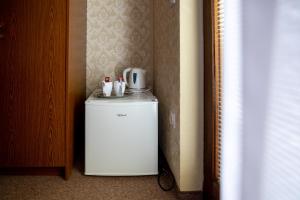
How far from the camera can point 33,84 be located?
1.89 meters

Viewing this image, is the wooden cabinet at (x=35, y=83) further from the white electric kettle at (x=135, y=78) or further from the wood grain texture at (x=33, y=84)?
the white electric kettle at (x=135, y=78)

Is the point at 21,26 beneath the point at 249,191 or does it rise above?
above

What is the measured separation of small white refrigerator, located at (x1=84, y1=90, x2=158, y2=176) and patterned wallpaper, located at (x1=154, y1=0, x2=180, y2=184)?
0.14m

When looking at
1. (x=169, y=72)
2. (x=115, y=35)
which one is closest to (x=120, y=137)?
(x=169, y=72)

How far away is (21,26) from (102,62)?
92 centimetres

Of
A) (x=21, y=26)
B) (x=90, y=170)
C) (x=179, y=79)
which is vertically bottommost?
(x=90, y=170)

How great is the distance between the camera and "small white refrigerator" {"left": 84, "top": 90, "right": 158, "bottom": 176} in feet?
6.42

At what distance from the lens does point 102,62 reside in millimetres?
2664

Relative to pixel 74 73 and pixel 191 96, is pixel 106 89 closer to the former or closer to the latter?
pixel 74 73

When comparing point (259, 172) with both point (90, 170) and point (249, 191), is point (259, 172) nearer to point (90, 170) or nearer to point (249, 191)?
point (249, 191)

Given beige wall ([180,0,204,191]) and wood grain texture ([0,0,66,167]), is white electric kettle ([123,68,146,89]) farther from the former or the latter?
beige wall ([180,0,204,191])

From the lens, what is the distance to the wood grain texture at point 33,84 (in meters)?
1.87

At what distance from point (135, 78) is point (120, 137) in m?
0.70

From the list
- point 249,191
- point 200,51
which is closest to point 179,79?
point 200,51
